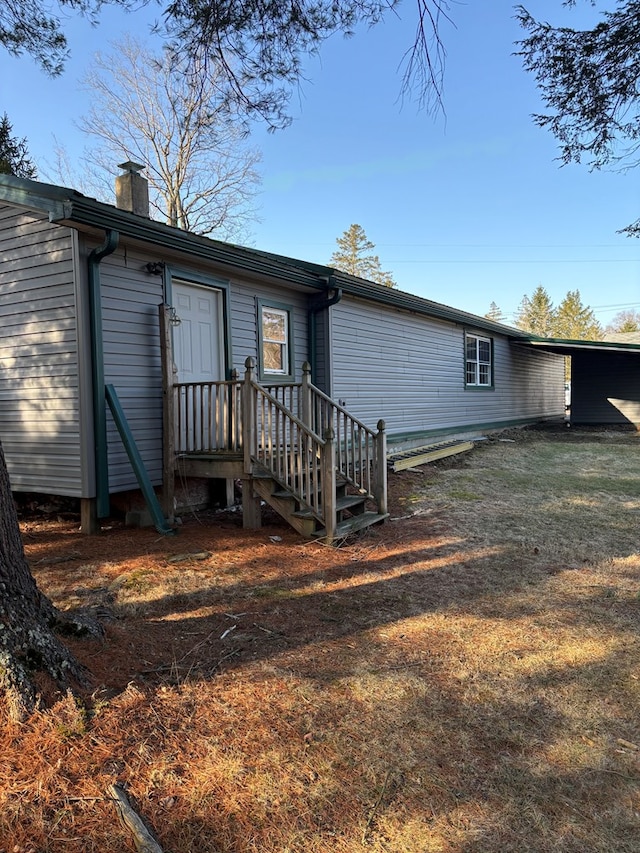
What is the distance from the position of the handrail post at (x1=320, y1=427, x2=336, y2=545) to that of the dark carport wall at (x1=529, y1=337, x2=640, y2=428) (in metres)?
14.7

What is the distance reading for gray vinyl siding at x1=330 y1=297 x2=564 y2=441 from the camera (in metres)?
10.0

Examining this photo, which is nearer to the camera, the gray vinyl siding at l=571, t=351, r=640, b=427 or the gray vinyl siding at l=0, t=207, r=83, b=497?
the gray vinyl siding at l=0, t=207, r=83, b=497

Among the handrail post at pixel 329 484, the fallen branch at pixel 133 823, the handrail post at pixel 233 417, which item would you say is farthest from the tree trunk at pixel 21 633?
the handrail post at pixel 233 417

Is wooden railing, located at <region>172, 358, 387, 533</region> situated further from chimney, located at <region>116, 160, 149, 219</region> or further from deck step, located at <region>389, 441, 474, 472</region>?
deck step, located at <region>389, 441, 474, 472</region>

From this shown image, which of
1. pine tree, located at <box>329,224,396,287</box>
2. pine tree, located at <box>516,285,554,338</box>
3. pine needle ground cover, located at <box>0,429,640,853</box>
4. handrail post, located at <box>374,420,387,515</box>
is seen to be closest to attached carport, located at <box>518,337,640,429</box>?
handrail post, located at <box>374,420,387,515</box>

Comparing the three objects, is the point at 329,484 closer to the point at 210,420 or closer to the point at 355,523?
the point at 355,523

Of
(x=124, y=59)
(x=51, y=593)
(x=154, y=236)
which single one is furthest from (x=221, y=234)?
(x=51, y=593)

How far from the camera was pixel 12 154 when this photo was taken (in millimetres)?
15648

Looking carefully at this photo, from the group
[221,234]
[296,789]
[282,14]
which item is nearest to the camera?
[296,789]

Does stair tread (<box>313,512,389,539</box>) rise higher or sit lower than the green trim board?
lower

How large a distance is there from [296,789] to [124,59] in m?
26.0

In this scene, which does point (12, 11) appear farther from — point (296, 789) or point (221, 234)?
point (221, 234)

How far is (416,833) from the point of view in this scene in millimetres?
1894

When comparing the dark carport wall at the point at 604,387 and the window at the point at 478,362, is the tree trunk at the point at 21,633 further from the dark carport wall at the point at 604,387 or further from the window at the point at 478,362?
the dark carport wall at the point at 604,387
